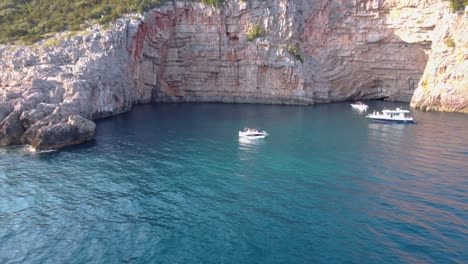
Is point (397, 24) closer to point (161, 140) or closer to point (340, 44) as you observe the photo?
point (340, 44)

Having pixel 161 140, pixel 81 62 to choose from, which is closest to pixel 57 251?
pixel 161 140

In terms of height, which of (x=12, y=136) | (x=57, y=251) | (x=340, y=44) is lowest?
(x=57, y=251)

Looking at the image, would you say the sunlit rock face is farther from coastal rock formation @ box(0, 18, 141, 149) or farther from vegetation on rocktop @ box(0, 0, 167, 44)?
coastal rock formation @ box(0, 18, 141, 149)

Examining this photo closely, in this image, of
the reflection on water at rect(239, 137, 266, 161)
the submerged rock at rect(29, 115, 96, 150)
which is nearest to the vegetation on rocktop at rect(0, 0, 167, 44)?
Result: the submerged rock at rect(29, 115, 96, 150)

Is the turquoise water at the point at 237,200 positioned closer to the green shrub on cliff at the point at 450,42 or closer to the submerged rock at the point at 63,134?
the submerged rock at the point at 63,134

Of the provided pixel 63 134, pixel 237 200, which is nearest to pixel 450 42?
pixel 237 200

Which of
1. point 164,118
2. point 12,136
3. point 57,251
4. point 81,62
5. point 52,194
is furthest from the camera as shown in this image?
point 164,118
